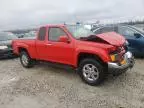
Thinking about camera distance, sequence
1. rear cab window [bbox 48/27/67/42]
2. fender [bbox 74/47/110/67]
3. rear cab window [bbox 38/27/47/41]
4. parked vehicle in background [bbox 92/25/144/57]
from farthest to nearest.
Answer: parked vehicle in background [bbox 92/25/144/57] → rear cab window [bbox 38/27/47/41] → rear cab window [bbox 48/27/67/42] → fender [bbox 74/47/110/67]

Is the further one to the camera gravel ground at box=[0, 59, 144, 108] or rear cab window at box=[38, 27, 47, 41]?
rear cab window at box=[38, 27, 47, 41]

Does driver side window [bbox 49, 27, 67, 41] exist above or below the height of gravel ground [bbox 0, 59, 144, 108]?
above

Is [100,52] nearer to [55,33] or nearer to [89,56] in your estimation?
[89,56]

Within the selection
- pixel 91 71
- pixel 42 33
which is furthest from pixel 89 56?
pixel 42 33

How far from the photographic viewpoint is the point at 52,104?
568 centimetres

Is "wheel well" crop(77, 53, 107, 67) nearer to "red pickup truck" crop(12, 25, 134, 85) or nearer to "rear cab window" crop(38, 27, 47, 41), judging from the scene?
"red pickup truck" crop(12, 25, 134, 85)

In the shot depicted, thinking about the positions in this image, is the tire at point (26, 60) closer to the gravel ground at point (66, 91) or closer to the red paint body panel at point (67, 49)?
the red paint body panel at point (67, 49)

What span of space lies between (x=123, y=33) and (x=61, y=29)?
378cm

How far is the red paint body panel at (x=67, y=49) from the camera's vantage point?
253 inches

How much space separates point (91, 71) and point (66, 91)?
916 millimetres

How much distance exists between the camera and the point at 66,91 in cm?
650

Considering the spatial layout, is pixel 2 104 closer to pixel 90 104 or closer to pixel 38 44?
pixel 90 104

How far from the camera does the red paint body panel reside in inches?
253

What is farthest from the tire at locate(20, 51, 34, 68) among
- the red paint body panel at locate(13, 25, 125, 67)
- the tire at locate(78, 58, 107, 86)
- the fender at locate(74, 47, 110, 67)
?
the fender at locate(74, 47, 110, 67)
